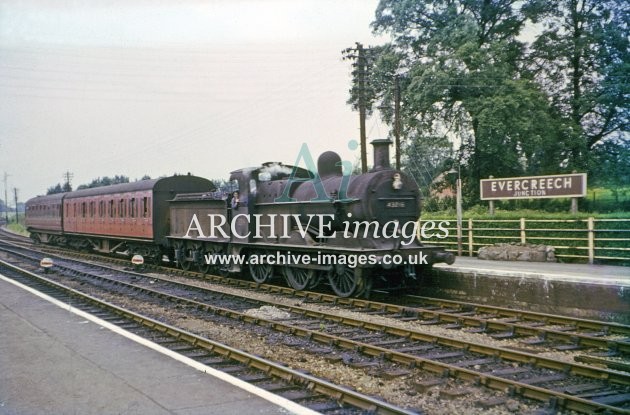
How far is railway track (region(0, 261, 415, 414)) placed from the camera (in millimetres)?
5332

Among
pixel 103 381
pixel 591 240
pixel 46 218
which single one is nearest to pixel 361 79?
pixel 591 240

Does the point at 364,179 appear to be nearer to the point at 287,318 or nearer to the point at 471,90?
the point at 287,318

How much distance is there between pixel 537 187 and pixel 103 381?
1295 cm

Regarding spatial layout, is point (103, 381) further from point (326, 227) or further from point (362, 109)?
point (362, 109)

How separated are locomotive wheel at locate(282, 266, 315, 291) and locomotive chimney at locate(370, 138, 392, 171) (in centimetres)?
282

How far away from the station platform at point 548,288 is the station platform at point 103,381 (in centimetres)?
679

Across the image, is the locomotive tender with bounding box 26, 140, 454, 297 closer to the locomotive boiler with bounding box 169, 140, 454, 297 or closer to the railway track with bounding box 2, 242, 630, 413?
the locomotive boiler with bounding box 169, 140, 454, 297

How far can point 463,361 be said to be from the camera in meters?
6.95

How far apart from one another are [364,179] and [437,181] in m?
16.5

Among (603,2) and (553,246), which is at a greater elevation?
(603,2)

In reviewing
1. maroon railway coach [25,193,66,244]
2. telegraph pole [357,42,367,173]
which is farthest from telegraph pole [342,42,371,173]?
maroon railway coach [25,193,66,244]

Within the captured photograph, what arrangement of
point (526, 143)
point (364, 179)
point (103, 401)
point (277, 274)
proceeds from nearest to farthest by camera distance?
point (103, 401) < point (364, 179) < point (277, 274) < point (526, 143)

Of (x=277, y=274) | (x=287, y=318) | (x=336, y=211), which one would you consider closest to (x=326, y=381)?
(x=287, y=318)

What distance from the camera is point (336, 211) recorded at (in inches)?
457
